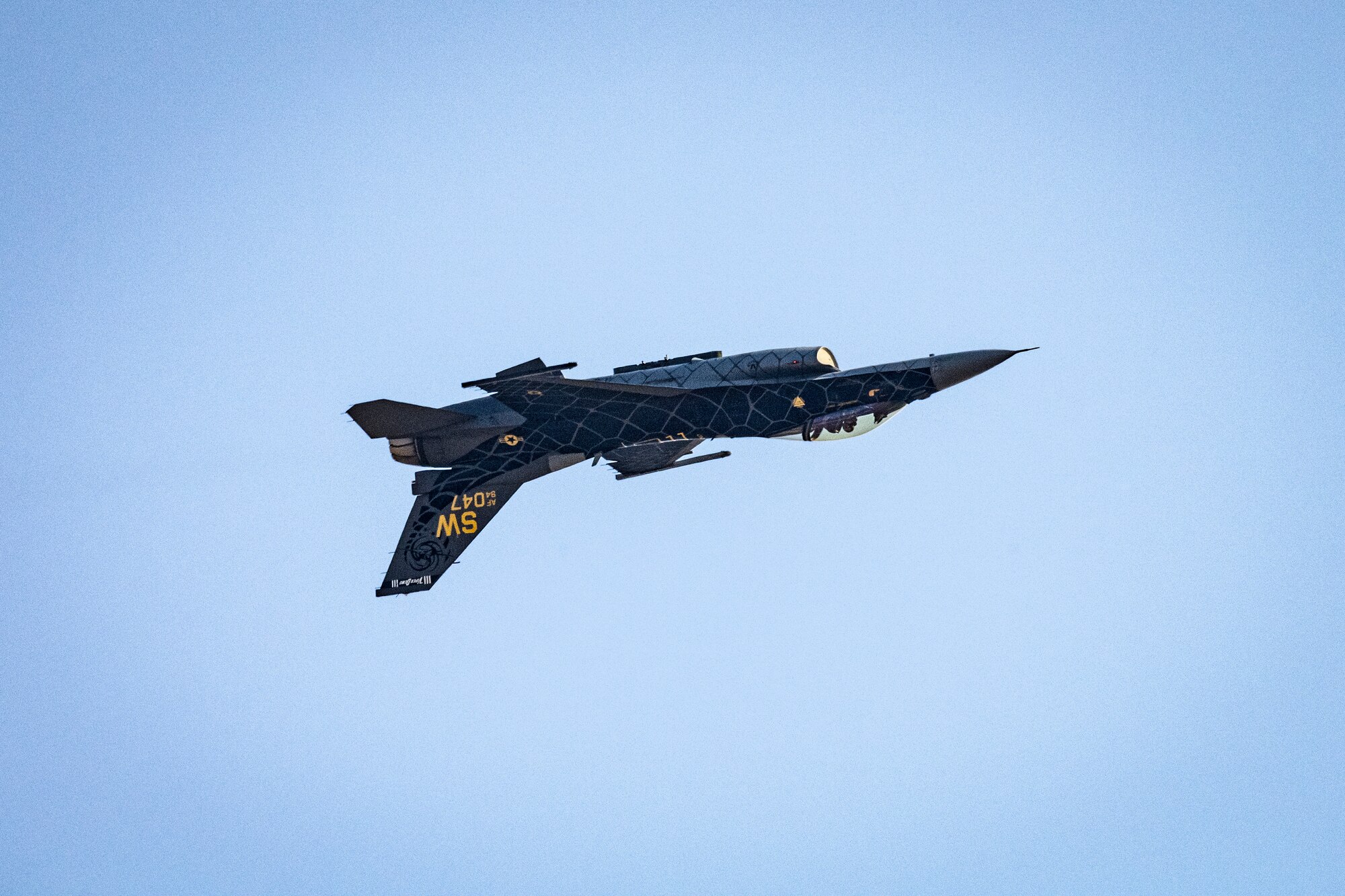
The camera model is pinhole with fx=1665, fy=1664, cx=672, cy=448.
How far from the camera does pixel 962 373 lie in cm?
5459

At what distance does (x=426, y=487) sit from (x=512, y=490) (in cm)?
287

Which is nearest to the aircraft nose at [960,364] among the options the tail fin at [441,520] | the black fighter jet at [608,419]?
the black fighter jet at [608,419]

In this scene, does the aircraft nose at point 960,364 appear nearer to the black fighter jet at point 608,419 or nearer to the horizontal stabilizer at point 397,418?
the black fighter jet at point 608,419

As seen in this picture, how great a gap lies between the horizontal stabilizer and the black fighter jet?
0.04m

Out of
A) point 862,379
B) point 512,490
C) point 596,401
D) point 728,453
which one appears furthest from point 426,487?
point 862,379

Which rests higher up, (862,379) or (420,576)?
(862,379)

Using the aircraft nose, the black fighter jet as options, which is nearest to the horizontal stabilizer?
the black fighter jet

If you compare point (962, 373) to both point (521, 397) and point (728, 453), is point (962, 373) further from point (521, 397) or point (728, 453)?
point (521, 397)

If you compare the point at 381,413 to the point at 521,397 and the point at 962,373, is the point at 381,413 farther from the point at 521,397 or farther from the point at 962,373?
the point at 962,373

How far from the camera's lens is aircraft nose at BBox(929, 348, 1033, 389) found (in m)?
54.2

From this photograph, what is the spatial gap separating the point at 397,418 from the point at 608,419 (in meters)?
6.83

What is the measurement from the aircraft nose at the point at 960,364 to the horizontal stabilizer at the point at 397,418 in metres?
15.4

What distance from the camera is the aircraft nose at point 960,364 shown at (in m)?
54.2

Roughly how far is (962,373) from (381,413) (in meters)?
18.9
